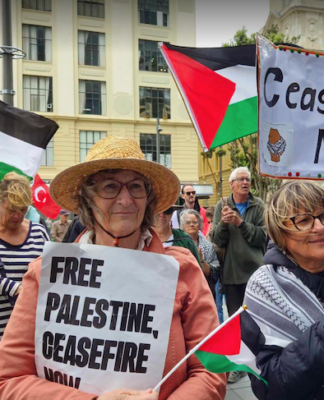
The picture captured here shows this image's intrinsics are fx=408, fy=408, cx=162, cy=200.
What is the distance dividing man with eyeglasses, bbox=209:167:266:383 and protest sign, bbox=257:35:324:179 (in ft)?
4.70

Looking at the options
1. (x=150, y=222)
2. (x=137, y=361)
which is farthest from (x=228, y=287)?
(x=137, y=361)

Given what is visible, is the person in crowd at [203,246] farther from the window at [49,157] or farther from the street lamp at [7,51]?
the window at [49,157]

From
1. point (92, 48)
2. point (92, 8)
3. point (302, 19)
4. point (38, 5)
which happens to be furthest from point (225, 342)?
point (302, 19)

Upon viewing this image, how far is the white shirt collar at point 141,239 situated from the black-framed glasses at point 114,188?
171 mm

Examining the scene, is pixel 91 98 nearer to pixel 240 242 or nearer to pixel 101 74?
pixel 101 74

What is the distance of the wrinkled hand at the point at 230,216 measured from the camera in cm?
431

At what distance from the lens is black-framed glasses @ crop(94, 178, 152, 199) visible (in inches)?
71.4

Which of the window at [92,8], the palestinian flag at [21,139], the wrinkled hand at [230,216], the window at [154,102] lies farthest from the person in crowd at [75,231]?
Result: the window at [92,8]

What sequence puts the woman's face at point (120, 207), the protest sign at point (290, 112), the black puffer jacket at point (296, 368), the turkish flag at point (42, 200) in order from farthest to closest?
the turkish flag at point (42, 200), the protest sign at point (290, 112), the woman's face at point (120, 207), the black puffer jacket at point (296, 368)

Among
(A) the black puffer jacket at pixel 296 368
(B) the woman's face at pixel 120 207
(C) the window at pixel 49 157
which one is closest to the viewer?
(A) the black puffer jacket at pixel 296 368

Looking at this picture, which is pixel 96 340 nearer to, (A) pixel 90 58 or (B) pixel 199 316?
(B) pixel 199 316

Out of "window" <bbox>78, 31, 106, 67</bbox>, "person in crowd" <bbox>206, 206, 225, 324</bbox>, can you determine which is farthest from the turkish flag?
"window" <bbox>78, 31, 106, 67</bbox>

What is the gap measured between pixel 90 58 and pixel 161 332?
1131 inches

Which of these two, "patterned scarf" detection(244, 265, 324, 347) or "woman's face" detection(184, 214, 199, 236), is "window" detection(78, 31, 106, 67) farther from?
"patterned scarf" detection(244, 265, 324, 347)
